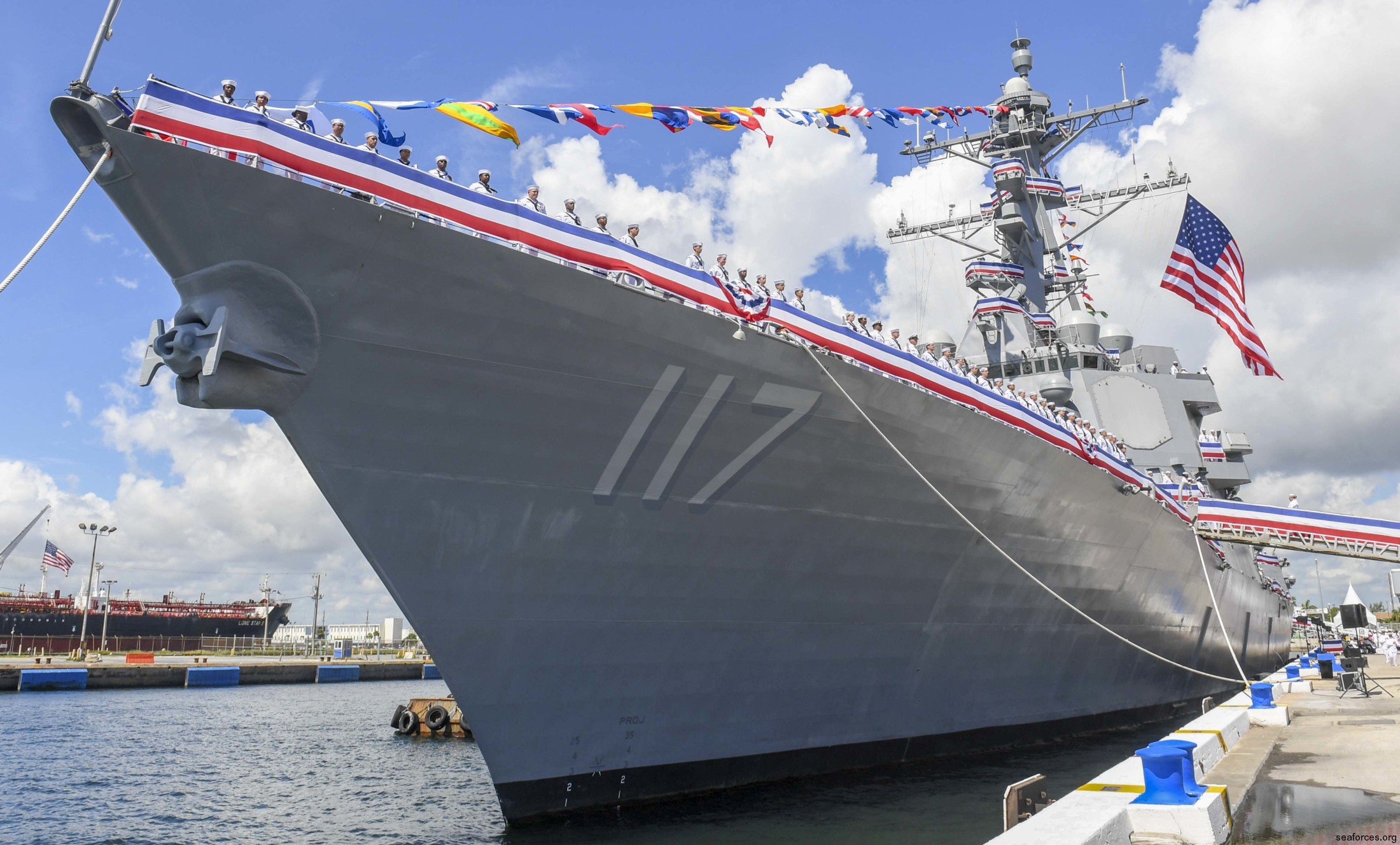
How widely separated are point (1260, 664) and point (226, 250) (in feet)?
98.3

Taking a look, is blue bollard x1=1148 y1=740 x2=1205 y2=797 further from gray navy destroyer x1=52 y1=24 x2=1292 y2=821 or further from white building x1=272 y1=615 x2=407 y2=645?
white building x1=272 y1=615 x2=407 y2=645

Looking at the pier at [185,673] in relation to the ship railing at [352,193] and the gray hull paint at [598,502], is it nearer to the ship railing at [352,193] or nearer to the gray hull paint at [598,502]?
the gray hull paint at [598,502]

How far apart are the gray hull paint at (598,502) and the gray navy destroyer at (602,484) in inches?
1.0

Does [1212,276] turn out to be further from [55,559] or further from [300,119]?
[55,559]

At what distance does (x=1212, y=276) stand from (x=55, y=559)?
4399 centimetres

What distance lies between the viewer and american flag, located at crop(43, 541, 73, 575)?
123ft

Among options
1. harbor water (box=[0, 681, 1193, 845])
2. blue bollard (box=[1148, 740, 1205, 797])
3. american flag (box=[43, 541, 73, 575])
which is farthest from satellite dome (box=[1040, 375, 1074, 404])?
american flag (box=[43, 541, 73, 575])

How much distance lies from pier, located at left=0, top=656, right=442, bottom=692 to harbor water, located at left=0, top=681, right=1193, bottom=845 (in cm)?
1279

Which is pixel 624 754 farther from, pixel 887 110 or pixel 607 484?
pixel 887 110

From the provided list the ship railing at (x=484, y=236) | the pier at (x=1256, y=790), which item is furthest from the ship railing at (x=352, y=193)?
the pier at (x=1256, y=790)

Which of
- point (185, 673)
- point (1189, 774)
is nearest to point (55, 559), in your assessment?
point (185, 673)

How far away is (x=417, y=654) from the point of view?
56.2m

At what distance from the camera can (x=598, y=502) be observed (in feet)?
26.9

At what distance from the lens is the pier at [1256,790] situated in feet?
15.6
